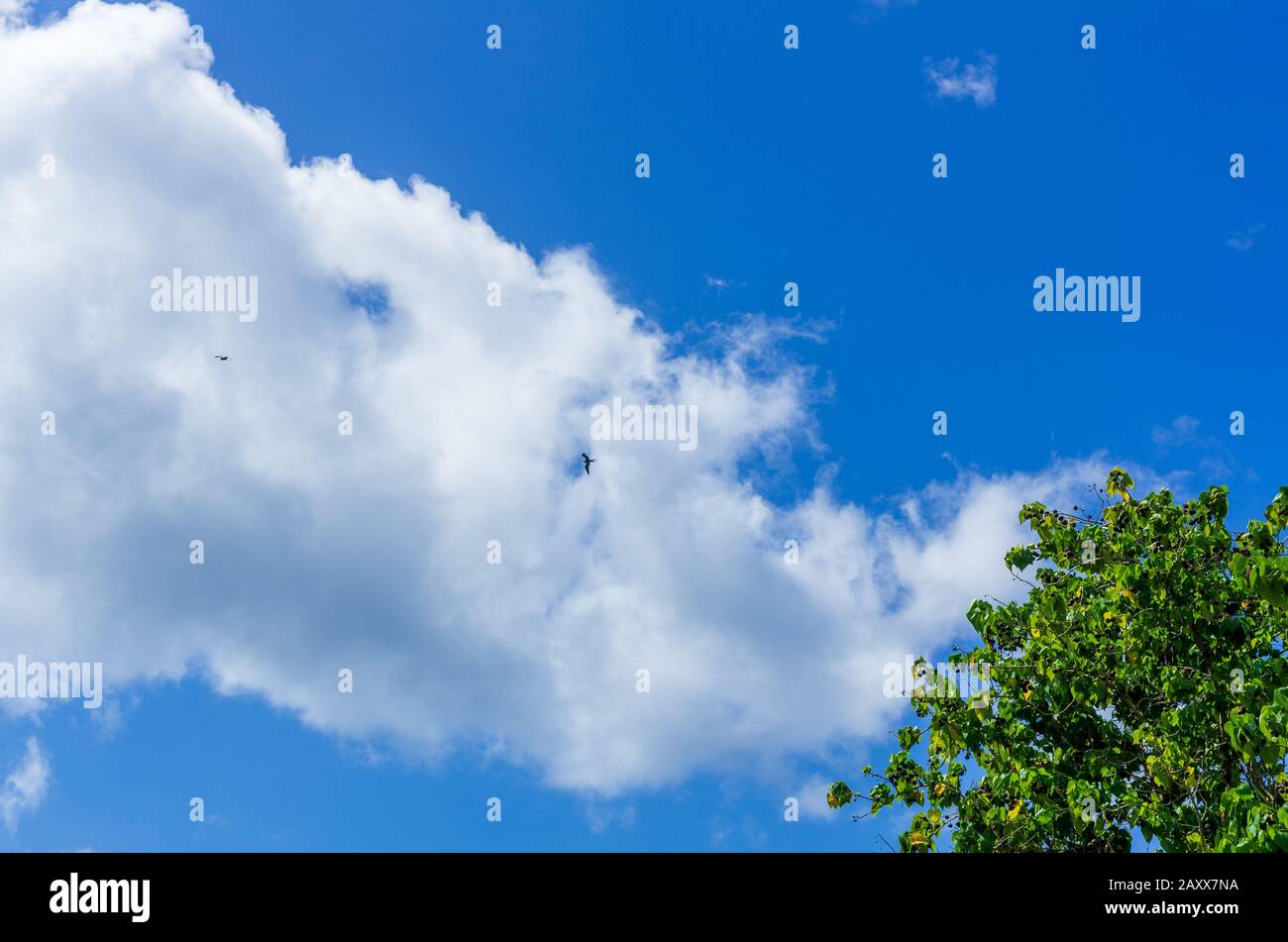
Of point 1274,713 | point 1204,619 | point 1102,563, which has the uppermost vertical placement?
point 1102,563

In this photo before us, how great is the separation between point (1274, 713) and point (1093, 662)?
5872 mm

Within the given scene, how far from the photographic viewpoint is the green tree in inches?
567

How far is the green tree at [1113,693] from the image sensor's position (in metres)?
14.4

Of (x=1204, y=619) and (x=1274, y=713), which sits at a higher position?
(x=1204, y=619)

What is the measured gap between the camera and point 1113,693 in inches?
637
